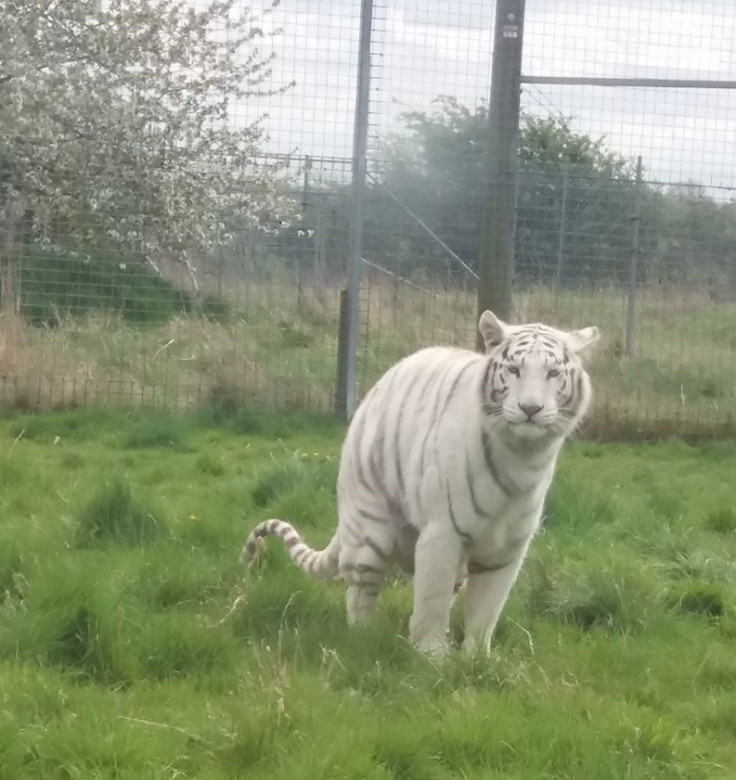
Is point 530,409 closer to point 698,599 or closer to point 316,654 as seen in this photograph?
point 316,654

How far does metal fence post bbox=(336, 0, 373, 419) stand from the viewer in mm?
9688

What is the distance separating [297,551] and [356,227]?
194 inches

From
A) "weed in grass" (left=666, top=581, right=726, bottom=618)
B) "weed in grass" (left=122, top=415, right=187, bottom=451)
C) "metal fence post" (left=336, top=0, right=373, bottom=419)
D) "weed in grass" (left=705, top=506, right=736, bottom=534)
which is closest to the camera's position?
"weed in grass" (left=666, top=581, right=726, bottom=618)

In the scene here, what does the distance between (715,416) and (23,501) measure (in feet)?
19.1

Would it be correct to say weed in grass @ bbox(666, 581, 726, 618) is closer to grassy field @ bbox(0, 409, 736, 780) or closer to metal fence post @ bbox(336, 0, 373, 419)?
grassy field @ bbox(0, 409, 736, 780)

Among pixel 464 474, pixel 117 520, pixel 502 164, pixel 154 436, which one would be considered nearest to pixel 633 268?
pixel 502 164

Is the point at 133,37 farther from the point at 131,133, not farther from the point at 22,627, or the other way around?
the point at 22,627

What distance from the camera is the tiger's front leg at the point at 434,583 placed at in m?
4.52

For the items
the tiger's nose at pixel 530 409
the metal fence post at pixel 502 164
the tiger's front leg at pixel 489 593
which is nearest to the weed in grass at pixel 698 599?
the tiger's front leg at pixel 489 593

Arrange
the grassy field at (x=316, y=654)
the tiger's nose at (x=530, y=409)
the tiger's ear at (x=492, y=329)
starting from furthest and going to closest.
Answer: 1. the tiger's ear at (x=492, y=329)
2. the tiger's nose at (x=530, y=409)
3. the grassy field at (x=316, y=654)

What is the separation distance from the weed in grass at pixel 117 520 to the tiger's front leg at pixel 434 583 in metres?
1.61

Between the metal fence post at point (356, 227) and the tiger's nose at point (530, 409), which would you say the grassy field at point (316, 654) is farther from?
the metal fence post at point (356, 227)

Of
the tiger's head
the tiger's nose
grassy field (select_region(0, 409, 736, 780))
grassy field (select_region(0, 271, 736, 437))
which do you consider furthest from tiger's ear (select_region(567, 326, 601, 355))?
grassy field (select_region(0, 271, 736, 437))

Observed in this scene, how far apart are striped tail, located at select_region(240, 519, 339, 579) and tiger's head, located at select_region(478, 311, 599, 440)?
1.00m
